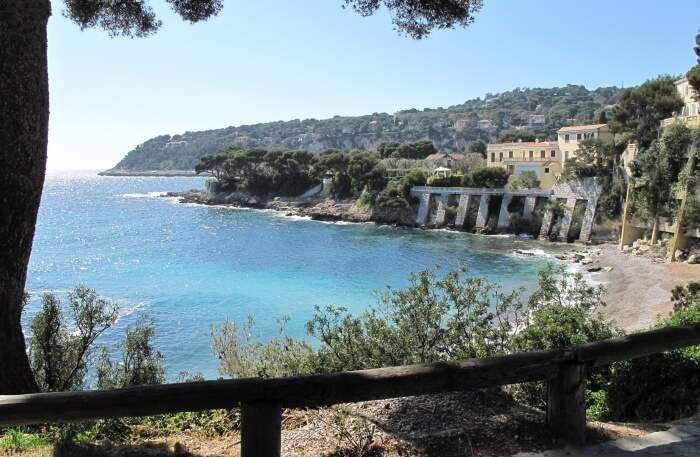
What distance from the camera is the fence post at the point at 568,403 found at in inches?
122

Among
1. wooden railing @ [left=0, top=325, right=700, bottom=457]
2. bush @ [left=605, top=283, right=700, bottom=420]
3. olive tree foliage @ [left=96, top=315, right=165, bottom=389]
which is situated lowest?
olive tree foliage @ [left=96, top=315, right=165, bottom=389]

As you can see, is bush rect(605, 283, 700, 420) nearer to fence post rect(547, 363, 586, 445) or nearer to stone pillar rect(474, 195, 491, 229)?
fence post rect(547, 363, 586, 445)

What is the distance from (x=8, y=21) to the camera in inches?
160

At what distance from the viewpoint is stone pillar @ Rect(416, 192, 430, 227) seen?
2355 inches

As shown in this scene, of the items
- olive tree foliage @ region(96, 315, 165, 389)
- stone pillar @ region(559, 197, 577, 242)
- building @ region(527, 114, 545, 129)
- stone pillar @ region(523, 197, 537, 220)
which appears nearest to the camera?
olive tree foliage @ region(96, 315, 165, 389)

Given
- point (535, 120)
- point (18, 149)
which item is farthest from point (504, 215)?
point (535, 120)

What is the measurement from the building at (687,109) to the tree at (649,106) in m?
0.96

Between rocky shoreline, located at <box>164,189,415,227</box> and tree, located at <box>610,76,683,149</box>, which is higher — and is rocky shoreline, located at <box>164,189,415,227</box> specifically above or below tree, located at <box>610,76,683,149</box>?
below

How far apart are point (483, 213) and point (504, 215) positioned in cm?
224

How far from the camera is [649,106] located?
42.1 metres

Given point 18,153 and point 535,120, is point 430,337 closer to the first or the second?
point 18,153

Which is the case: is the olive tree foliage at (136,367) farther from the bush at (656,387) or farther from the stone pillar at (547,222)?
A: the stone pillar at (547,222)

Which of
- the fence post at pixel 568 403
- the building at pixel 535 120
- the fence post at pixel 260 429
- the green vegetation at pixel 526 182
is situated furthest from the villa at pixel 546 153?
the building at pixel 535 120

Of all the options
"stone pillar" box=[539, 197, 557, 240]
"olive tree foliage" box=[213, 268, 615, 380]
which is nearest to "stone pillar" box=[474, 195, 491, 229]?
"stone pillar" box=[539, 197, 557, 240]
